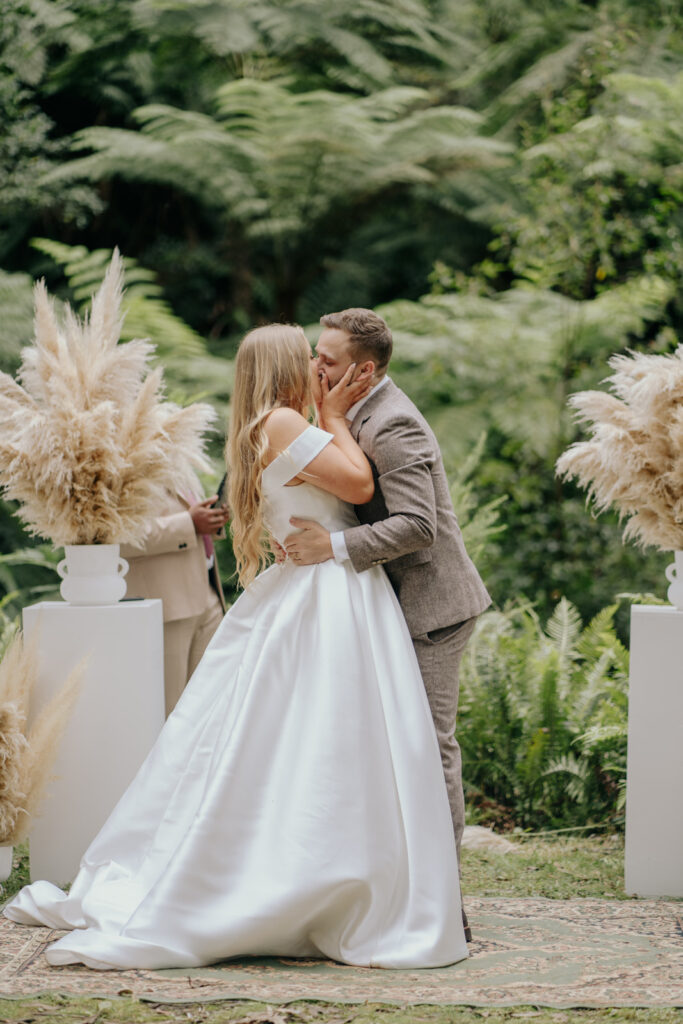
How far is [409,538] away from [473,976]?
125 centimetres

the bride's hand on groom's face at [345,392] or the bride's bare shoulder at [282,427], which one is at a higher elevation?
the bride's hand on groom's face at [345,392]

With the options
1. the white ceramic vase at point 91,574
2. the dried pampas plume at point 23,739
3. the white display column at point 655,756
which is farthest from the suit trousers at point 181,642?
the white display column at point 655,756

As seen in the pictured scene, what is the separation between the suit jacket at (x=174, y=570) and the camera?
4.12 m

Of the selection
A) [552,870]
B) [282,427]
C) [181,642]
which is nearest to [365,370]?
[282,427]

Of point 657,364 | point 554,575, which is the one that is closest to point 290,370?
point 657,364

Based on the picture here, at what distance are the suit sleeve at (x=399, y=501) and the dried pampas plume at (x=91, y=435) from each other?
2.85 ft

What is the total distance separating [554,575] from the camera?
8008mm

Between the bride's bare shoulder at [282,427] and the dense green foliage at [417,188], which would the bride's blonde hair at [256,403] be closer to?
the bride's bare shoulder at [282,427]

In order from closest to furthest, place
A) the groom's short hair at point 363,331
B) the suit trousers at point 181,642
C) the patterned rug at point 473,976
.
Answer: the patterned rug at point 473,976 → the groom's short hair at point 363,331 → the suit trousers at point 181,642

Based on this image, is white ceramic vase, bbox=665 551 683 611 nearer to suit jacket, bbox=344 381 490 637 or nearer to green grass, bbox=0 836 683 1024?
suit jacket, bbox=344 381 490 637

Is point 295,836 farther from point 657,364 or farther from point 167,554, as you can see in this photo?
point 657,364

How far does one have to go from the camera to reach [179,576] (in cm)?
421

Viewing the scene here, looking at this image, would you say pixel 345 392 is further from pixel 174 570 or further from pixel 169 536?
pixel 174 570

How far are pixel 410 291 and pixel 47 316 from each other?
7.52m
